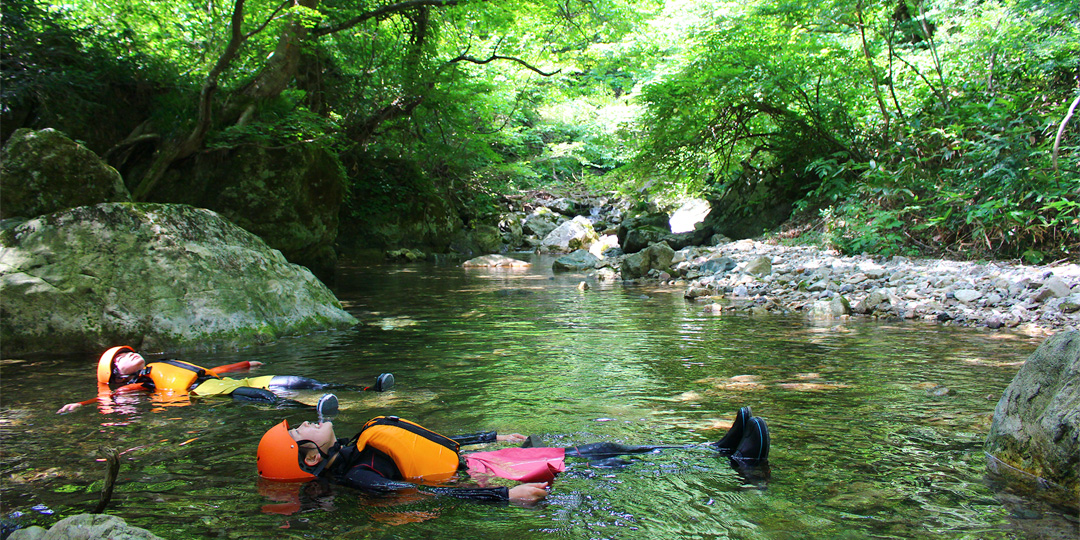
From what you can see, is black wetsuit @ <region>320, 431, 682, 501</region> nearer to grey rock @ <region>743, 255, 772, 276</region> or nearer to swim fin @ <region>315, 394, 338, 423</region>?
swim fin @ <region>315, 394, 338, 423</region>

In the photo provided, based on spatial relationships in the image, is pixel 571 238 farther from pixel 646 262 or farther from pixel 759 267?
pixel 759 267

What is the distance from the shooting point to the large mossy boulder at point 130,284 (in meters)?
5.12

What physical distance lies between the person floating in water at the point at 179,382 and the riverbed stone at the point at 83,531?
2.28 metres

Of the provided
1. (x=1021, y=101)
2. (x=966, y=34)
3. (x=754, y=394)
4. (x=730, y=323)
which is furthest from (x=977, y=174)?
(x=754, y=394)

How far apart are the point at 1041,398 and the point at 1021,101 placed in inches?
319

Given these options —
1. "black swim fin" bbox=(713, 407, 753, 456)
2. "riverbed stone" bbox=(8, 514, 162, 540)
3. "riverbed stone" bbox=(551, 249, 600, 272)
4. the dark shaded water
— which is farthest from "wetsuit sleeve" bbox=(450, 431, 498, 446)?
"riverbed stone" bbox=(551, 249, 600, 272)

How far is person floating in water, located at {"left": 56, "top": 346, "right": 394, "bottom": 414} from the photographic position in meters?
3.99

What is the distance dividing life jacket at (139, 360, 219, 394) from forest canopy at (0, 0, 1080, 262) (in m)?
4.02

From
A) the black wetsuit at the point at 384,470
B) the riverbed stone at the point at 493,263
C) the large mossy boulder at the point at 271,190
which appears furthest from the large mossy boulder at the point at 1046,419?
the riverbed stone at the point at 493,263

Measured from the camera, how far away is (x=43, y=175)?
5.94 meters

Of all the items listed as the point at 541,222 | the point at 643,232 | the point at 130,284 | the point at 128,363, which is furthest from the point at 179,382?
the point at 541,222

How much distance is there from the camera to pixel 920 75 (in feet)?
33.6

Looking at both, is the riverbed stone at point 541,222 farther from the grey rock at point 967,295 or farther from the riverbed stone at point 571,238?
the grey rock at point 967,295

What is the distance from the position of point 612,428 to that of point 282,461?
1.63 metres
